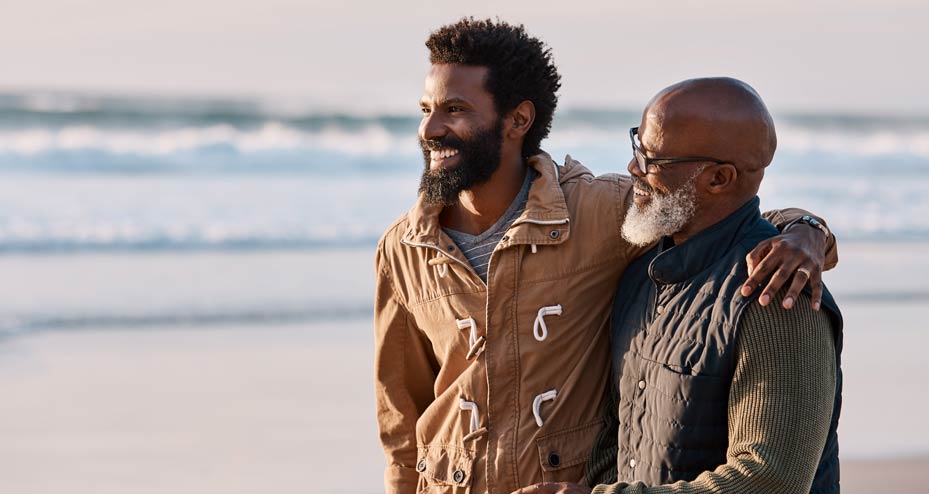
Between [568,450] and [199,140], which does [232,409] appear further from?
[199,140]

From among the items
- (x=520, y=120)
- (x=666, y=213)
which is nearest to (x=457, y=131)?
(x=520, y=120)

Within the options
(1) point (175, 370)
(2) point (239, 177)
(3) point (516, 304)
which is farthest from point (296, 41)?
(3) point (516, 304)

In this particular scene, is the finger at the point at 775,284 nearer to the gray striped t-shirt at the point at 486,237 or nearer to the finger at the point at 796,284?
the finger at the point at 796,284

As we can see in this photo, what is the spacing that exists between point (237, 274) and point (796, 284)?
8574 mm

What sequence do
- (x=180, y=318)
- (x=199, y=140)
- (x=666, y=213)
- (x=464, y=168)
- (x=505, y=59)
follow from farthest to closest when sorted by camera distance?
(x=199, y=140), (x=180, y=318), (x=505, y=59), (x=464, y=168), (x=666, y=213)

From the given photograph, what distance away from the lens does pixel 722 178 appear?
9.62ft

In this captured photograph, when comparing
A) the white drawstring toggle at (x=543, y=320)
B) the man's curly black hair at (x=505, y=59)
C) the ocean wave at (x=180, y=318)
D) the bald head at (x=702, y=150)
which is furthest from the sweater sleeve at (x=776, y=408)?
the ocean wave at (x=180, y=318)

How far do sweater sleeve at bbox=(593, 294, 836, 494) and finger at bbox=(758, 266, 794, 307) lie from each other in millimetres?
28

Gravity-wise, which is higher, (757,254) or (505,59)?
(505,59)

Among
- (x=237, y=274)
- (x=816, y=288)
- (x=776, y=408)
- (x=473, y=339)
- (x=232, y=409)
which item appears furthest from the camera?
(x=237, y=274)

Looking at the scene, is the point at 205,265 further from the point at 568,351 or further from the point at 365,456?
the point at 568,351

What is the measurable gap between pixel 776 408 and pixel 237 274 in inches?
340

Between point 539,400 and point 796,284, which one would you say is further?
point 539,400

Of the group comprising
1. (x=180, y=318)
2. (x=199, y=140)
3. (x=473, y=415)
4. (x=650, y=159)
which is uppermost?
(x=199, y=140)
